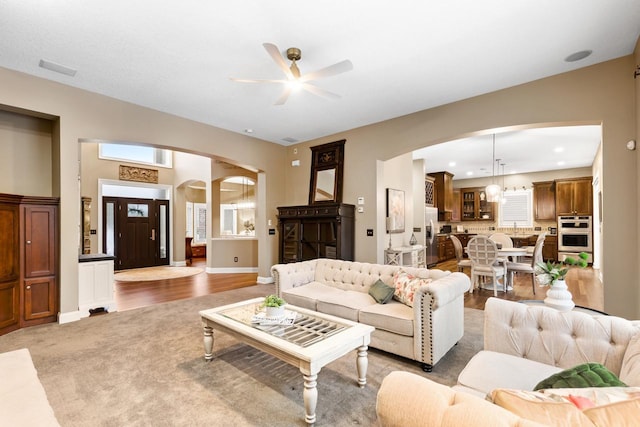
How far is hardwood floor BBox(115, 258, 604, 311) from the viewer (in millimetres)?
4953

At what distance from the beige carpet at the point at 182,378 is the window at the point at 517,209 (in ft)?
25.9

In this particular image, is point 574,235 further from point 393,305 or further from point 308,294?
point 308,294

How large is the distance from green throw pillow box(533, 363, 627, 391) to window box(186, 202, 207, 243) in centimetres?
1217

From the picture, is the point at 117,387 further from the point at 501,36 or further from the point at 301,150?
the point at 301,150

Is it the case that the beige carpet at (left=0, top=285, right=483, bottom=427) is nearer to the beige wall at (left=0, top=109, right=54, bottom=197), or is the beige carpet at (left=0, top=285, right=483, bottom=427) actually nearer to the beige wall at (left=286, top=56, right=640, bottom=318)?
the beige wall at (left=286, top=56, right=640, bottom=318)

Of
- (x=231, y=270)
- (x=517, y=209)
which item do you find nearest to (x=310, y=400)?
(x=231, y=270)

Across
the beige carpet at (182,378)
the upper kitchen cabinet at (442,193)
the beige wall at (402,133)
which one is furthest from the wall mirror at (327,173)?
the upper kitchen cabinet at (442,193)

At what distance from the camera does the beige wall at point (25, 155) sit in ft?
12.9

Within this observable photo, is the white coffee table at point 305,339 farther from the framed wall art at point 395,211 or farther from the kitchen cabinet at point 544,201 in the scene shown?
the kitchen cabinet at point 544,201

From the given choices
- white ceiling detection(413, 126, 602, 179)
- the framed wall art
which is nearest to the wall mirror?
the framed wall art

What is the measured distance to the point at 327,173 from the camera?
6.20 metres

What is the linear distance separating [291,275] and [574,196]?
30.0 feet

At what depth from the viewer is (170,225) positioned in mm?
9414

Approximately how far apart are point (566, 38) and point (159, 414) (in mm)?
4683
